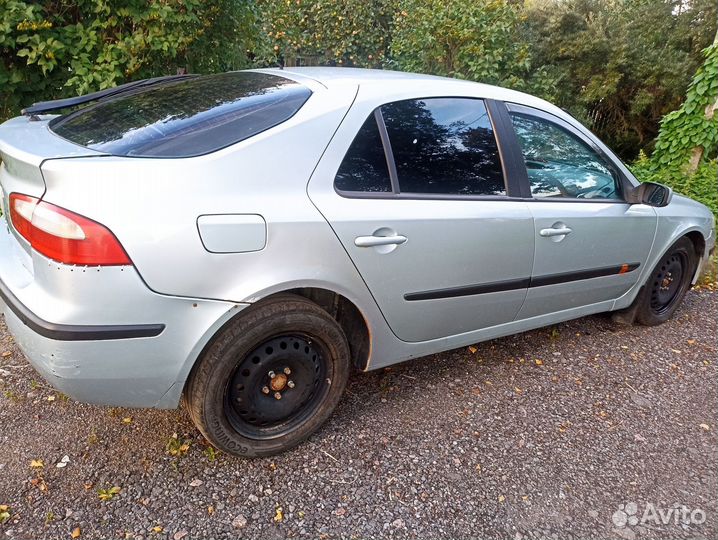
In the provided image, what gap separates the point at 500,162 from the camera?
9.05ft

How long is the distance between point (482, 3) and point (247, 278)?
232 inches

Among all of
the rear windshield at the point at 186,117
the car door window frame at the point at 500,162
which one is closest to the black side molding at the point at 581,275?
the car door window frame at the point at 500,162

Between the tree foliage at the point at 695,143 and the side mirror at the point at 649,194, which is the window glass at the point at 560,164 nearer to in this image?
the side mirror at the point at 649,194

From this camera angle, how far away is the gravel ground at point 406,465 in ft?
6.62

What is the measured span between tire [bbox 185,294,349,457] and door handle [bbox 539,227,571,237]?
1.24 metres

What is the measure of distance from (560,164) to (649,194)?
0.65m

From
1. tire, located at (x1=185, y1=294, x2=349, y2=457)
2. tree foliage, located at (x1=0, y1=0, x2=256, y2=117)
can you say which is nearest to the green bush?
tree foliage, located at (x1=0, y1=0, x2=256, y2=117)

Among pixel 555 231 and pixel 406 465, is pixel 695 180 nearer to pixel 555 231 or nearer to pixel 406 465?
pixel 555 231

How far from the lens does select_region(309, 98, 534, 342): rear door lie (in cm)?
223

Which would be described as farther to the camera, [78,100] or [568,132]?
[568,132]

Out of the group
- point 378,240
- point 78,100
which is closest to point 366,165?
point 378,240

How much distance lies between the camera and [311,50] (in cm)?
881

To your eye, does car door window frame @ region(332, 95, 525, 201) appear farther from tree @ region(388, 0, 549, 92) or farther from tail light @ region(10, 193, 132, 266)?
tree @ region(388, 0, 549, 92)

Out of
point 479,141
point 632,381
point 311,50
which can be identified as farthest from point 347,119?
point 311,50
